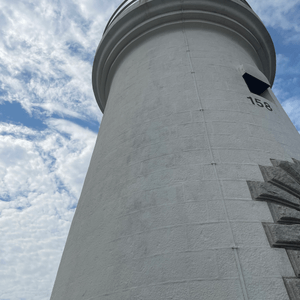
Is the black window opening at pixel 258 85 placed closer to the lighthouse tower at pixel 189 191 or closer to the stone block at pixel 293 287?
the lighthouse tower at pixel 189 191

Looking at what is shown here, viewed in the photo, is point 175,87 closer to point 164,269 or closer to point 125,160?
point 125,160

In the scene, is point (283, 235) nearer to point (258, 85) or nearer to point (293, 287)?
point (293, 287)

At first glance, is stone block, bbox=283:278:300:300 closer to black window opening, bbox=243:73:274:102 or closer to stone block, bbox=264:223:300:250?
stone block, bbox=264:223:300:250

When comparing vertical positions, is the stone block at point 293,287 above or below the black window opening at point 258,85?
below

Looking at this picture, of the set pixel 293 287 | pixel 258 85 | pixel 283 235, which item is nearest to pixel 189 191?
pixel 283 235

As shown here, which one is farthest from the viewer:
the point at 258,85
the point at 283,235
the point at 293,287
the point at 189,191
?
the point at 258,85

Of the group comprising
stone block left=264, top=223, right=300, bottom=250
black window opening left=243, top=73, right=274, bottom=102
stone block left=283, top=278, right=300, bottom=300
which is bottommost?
stone block left=283, top=278, right=300, bottom=300

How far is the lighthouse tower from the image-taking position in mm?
2836

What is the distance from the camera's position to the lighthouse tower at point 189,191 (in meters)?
2.84

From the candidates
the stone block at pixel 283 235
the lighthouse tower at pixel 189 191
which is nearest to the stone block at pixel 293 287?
Result: the lighthouse tower at pixel 189 191

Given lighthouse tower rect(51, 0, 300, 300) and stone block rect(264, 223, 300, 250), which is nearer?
lighthouse tower rect(51, 0, 300, 300)

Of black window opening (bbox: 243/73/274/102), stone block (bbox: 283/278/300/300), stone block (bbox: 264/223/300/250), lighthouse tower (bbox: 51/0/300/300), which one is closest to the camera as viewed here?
stone block (bbox: 283/278/300/300)

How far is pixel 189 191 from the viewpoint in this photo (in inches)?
138

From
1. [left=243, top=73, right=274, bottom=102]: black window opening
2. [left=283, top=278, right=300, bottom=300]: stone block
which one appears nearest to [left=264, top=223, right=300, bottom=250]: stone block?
[left=283, top=278, right=300, bottom=300]: stone block
